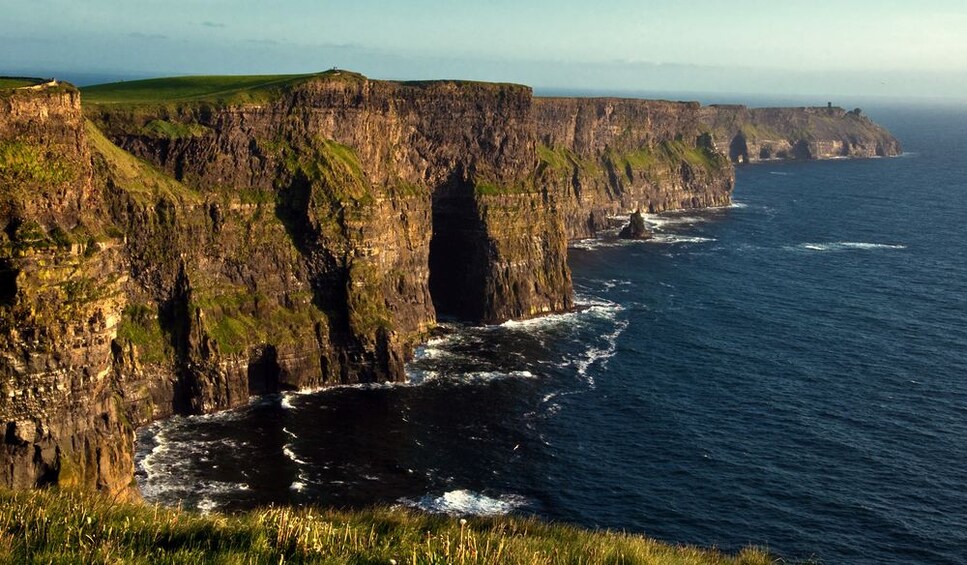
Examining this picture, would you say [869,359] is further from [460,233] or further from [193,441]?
[193,441]

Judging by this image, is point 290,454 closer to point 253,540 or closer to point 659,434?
point 659,434

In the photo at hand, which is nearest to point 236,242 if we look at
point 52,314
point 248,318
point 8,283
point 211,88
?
point 248,318

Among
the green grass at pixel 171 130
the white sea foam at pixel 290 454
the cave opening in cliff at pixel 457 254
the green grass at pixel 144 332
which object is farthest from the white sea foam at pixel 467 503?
the cave opening in cliff at pixel 457 254

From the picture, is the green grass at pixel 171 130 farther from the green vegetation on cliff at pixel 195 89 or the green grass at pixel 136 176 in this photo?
the green vegetation on cliff at pixel 195 89

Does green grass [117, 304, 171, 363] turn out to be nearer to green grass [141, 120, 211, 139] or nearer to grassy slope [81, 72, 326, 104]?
green grass [141, 120, 211, 139]

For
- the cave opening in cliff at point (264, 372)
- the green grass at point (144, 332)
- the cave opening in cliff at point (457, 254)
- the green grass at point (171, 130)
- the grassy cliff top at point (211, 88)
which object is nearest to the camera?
the green grass at point (144, 332)

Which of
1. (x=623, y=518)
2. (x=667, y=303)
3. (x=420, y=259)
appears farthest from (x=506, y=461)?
(x=667, y=303)

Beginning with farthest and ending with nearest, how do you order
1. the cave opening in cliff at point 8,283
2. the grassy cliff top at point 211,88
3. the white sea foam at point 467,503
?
the grassy cliff top at point 211,88 → the white sea foam at point 467,503 → the cave opening in cliff at point 8,283

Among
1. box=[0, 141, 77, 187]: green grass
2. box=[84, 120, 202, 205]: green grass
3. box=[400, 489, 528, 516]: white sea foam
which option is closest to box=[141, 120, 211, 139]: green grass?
box=[84, 120, 202, 205]: green grass

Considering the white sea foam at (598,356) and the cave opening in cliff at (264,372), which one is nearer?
the cave opening in cliff at (264,372)
